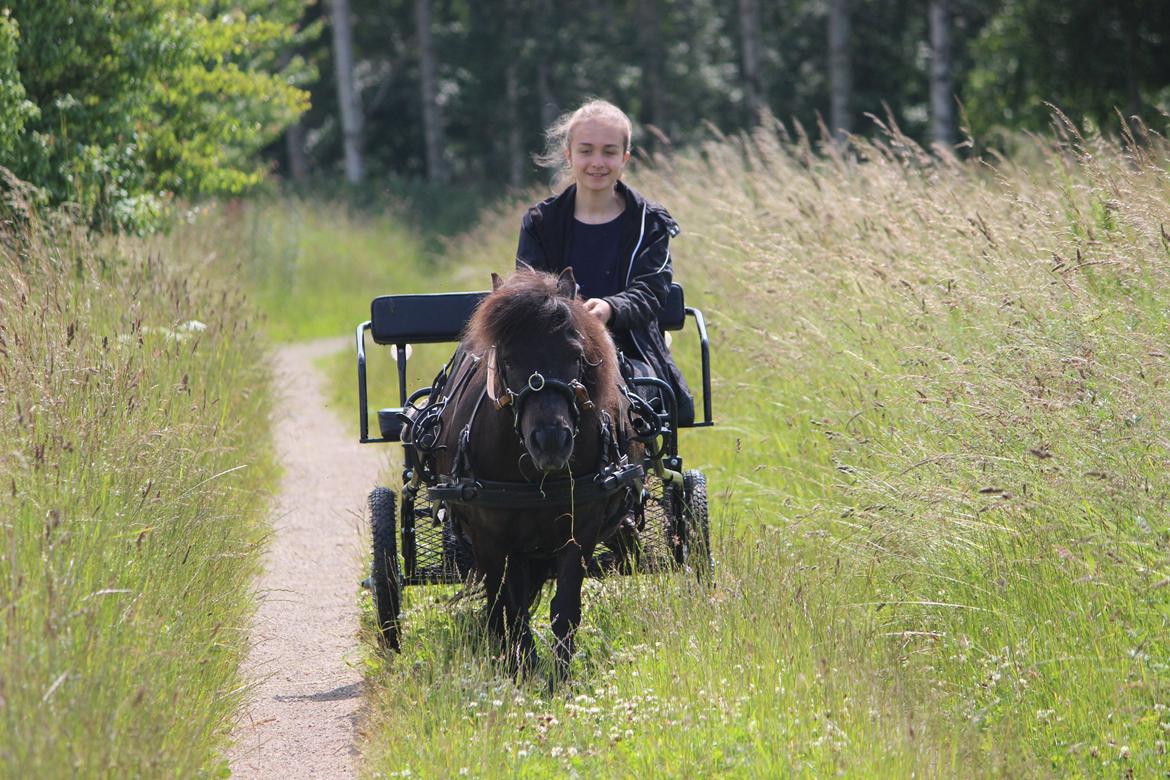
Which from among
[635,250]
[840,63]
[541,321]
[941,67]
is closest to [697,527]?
[635,250]

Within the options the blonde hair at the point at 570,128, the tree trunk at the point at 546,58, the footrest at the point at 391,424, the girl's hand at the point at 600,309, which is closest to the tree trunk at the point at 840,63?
Result: the tree trunk at the point at 546,58

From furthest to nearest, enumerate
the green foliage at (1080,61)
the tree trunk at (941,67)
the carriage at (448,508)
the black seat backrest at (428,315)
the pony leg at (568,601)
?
the tree trunk at (941,67) < the green foliage at (1080,61) < the black seat backrest at (428,315) < the carriage at (448,508) < the pony leg at (568,601)

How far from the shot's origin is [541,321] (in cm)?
508

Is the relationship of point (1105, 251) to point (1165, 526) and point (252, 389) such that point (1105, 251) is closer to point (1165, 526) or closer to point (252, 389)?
point (1165, 526)

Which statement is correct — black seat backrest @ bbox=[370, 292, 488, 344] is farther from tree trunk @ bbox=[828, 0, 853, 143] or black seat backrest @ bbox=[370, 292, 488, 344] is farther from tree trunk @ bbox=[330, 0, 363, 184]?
tree trunk @ bbox=[330, 0, 363, 184]

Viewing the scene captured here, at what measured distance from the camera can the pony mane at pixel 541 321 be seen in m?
5.08

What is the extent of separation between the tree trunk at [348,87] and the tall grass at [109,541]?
23.5m

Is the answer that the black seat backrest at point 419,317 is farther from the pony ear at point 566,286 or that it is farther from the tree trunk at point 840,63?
the tree trunk at point 840,63

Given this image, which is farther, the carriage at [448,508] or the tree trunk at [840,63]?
the tree trunk at [840,63]

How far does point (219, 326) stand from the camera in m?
9.33

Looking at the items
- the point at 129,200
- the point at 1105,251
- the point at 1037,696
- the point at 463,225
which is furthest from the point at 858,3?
the point at 1037,696

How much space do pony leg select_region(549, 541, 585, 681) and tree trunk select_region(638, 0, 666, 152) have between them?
106 ft

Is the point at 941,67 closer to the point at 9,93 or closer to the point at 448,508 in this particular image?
the point at 9,93

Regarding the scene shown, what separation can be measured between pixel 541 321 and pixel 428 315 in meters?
1.71
